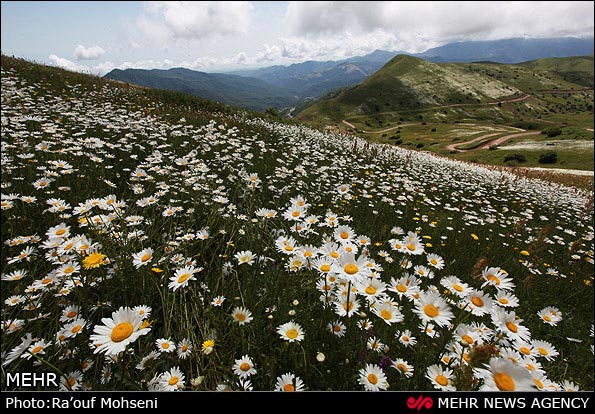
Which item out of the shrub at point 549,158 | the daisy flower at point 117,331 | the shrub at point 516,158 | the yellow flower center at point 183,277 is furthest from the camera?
the shrub at point 516,158

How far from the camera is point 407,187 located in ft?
26.3

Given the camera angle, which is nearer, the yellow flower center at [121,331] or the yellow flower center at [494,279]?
the yellow flower center at [121,331]

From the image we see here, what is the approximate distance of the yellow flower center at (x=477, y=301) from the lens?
1857 mm

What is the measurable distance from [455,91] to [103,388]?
566 feet

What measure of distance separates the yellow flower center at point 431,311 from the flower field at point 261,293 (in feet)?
0.04

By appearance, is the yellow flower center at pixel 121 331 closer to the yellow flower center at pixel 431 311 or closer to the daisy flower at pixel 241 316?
the daisy flower at pixel 241 316

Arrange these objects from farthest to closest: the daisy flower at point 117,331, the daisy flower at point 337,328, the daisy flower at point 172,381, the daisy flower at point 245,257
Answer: the daisy flower at point 245,257 → the daisy flower at point 337,328 → the daisy flower at point 172,381 → the daisy flower at point 117,331

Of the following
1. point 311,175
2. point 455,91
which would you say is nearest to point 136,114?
point 311,175

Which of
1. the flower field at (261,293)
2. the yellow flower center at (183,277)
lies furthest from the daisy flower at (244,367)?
the yellow flower center at (183,277)

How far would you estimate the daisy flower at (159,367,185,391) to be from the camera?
1.71 metres

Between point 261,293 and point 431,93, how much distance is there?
166m

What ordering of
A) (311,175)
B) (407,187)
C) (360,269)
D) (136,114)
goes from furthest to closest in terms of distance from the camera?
1. (136,114)
2. (407,187)
3. (311,175)
4. (360,269)
